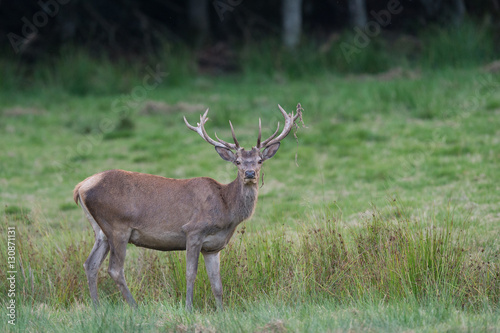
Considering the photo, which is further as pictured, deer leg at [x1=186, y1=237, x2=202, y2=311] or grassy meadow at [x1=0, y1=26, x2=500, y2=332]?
deer leg at [x1=186, y1=237, x2=202, y2=311]

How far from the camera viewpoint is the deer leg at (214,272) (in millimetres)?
7012

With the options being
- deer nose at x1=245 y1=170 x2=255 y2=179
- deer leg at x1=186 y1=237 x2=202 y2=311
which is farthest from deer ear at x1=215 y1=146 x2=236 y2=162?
deer leg at x1=186 y1=237 x2=202 y2=311

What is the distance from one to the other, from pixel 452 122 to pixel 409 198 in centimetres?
391

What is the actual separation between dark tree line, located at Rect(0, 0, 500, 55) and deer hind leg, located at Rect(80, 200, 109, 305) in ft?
42.4

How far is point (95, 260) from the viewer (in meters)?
7.17

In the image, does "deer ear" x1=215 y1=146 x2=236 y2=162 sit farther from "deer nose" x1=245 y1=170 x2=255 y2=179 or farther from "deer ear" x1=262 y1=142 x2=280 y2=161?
"deer nose" x1=245 y1=170 x2=255 y2=179

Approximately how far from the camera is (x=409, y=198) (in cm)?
985

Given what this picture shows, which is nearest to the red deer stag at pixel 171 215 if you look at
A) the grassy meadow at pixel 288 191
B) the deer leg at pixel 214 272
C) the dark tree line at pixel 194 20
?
the deer leg at pixel 214 272

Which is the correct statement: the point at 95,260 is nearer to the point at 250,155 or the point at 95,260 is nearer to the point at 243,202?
the point at 243,202

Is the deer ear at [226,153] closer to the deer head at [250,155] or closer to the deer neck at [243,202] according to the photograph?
the deer head at [250,155]

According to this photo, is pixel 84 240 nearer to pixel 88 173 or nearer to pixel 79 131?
pixel 88 173

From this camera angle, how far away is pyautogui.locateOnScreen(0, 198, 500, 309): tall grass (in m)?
6.75

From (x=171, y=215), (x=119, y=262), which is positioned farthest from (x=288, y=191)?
(x=119, y=262)

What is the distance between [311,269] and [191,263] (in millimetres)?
1164
